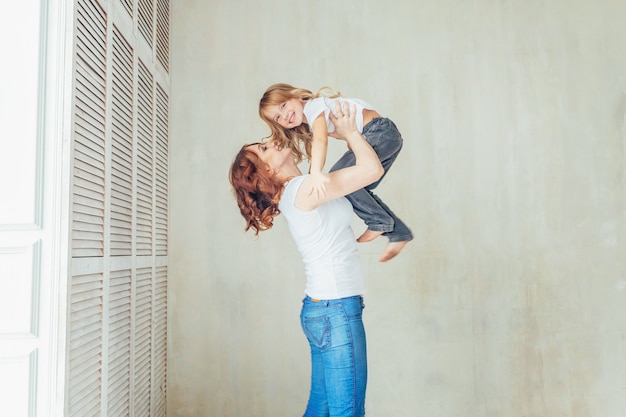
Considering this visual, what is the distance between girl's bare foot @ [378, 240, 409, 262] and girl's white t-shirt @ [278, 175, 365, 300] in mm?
524

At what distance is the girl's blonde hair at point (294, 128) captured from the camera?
8.00 feet

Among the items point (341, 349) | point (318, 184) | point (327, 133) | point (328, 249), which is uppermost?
point (327, 133)

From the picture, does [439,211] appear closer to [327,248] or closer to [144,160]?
[327,248]

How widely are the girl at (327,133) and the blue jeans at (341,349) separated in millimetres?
568

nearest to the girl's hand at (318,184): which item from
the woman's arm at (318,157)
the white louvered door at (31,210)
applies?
the woman's arm at (318,157)

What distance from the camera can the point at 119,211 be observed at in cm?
207

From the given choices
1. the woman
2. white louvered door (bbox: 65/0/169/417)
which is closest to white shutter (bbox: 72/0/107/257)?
white louvered door (bbox: 65/0/169/417)

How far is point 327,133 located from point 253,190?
46cm

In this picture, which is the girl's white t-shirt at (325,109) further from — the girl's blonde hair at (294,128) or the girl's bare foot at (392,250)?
the girl's bare foot at (392,250)

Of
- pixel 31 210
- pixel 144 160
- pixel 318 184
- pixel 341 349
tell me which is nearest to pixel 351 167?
pixel 318 184

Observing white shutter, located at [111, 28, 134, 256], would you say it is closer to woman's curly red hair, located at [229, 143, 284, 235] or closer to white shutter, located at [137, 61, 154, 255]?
white shutter, located at [137, 61, 154, 255]

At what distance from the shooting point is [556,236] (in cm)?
281

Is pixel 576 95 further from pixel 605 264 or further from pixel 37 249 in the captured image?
pixel 37 249

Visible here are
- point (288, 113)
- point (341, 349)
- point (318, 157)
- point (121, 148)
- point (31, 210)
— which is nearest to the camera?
point (31, 210)
